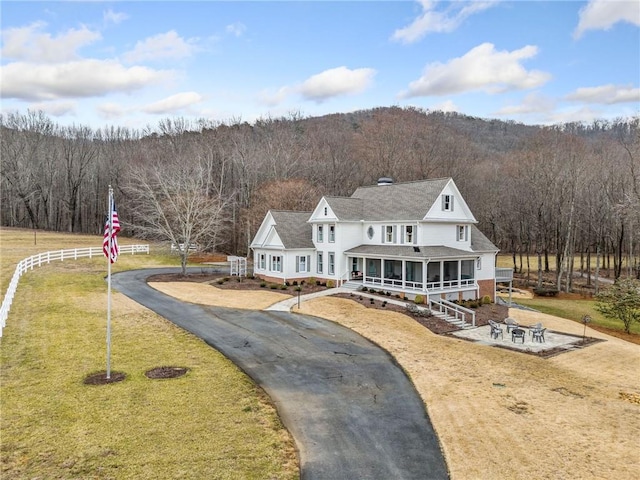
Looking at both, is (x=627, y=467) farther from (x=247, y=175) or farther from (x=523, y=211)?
(x=247, y=175)

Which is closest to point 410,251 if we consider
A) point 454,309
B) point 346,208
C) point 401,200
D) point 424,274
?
point 424,274

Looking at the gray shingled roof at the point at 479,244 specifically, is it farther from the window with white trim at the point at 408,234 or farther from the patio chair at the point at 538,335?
the patio chair at the point at 538,335

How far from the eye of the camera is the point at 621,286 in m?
31.2

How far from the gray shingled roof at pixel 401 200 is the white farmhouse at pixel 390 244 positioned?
9 centimetres

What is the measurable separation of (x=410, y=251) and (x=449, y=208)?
18.2 feet

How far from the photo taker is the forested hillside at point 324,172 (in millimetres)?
52531

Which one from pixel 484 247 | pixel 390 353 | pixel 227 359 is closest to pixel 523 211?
pixel 484 247

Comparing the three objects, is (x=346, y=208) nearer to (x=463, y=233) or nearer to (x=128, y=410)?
(x=463, y=233)

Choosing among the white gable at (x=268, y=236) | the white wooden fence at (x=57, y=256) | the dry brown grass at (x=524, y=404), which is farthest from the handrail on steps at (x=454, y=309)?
the white wooden fence at (x=57, y=256)

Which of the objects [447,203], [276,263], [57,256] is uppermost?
[447,203]

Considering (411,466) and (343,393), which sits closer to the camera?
(411,466)

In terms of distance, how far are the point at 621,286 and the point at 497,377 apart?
65.1ft

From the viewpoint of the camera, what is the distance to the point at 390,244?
3638cm

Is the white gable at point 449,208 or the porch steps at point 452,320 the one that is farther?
the white gable at point 449,208
